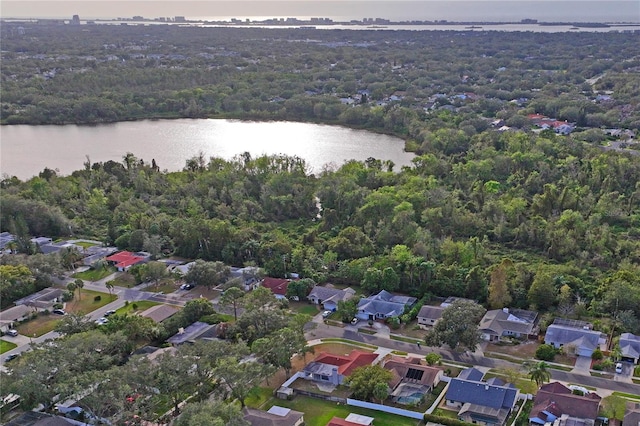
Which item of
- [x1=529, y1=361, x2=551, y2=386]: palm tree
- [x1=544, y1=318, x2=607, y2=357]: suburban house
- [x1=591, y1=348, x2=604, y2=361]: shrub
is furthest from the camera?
[x1=544, y1=318, x2=607, y2=357]: suburban house

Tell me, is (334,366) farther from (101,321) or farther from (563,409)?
Answer: (101,321)

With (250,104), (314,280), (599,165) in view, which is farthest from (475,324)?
(250,104)

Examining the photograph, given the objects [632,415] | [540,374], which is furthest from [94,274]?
[632,415]

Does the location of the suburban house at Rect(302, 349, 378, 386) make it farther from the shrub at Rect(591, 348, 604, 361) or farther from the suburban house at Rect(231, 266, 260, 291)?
the shrub at Rect(591, 348, 604, 361)

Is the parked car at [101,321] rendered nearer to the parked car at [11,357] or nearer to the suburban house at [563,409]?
the parked car at [11,357]

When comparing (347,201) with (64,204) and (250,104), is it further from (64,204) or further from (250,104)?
(250,104)

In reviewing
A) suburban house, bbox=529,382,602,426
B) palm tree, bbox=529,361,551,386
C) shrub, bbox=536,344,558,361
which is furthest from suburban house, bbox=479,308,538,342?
suburban house, bbox=529,382,602,426

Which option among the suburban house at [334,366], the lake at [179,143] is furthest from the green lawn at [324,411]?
the lake at [179,143]
